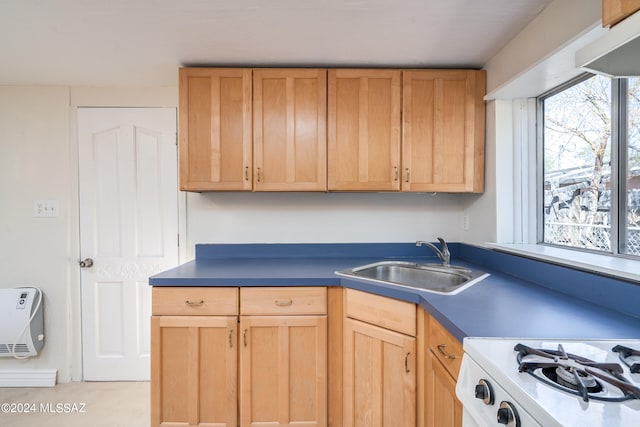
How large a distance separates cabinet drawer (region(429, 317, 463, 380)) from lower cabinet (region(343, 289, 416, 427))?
126 mm

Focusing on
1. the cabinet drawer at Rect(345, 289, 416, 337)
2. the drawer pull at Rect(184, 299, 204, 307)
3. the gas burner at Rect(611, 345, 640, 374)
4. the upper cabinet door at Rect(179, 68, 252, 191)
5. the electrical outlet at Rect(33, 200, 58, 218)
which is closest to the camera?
the gas burner at Rect(611, 345, 640, 374)

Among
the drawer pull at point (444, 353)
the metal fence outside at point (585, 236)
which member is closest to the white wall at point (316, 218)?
the metal fence outside at point (585, 236)

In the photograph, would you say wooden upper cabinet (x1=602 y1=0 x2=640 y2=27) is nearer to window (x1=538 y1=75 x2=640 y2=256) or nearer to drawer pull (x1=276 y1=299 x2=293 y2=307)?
window (x1=538 y1=75 x2=640 y2=256)

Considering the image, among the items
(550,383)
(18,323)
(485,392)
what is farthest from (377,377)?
(18,323)

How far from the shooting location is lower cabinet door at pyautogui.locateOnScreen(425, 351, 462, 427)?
100 cm

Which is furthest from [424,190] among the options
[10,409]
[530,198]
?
[10,409]

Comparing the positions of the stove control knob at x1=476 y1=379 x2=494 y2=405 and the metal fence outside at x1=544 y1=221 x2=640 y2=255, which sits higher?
the metal fence outside at x1=544 y1=221 x2=640 y2=255

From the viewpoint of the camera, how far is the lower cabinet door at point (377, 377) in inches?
52.5

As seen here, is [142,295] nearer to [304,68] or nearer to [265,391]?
[265,391]

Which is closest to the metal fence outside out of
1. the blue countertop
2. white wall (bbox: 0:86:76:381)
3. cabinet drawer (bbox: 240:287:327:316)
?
the blue countertop

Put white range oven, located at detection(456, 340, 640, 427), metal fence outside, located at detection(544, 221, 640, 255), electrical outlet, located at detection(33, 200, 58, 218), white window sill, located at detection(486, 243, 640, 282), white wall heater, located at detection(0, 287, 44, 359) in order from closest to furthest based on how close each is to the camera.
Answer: white range oven, located at detection(456, 340, 640, 427) < white window sill, located at detection(486, 243, 640, 282) < metal fence outside, located at detection(544, 221, 640, 255) < white wall heater, located at detection(0, 287, 44, 359) < electrical outlet, located at detection(33, 200, 58, 218)

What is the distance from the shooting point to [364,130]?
73.1 inches

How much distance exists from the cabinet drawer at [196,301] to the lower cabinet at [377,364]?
1.93 ft

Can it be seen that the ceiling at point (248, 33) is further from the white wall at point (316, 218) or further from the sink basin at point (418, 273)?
the sink basin at point (418, 273)
